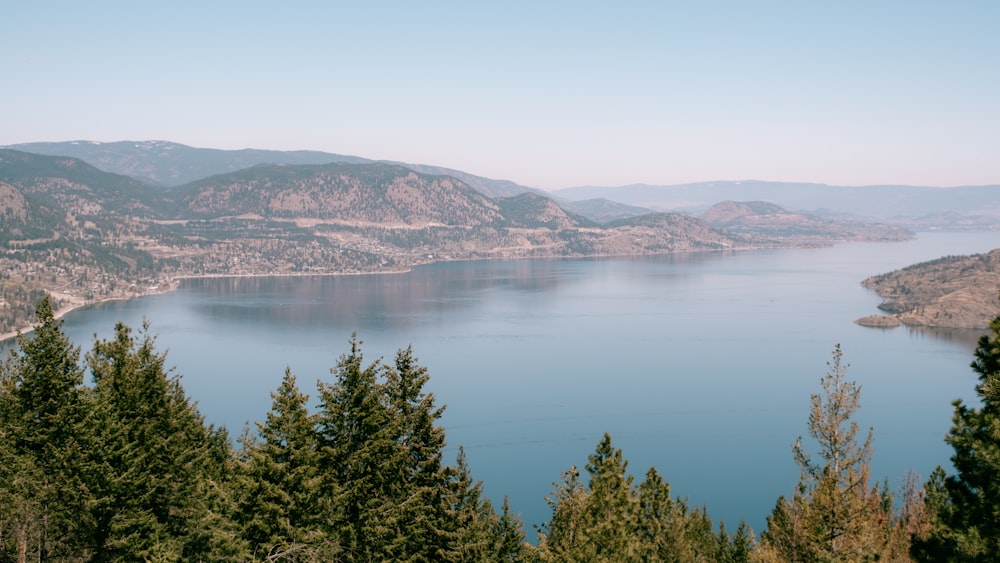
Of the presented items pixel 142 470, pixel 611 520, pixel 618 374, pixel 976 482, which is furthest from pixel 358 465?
pixel 618 374

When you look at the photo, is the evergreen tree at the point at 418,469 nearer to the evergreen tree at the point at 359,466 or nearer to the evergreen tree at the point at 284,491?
the evergreen tree at the point at 359,466

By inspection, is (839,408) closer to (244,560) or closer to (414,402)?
(414,402)

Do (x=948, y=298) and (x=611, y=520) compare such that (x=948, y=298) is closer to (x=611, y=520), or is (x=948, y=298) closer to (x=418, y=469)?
(x=611, y=520)

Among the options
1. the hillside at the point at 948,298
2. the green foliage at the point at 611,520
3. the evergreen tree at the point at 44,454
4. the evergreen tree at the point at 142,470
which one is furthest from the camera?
the hillside at the point at 948,298

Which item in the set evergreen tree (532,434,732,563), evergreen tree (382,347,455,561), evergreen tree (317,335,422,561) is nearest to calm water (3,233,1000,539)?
evergreen tree (532,434,732,563)

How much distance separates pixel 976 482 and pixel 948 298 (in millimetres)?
169219

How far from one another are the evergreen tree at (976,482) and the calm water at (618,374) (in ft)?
148

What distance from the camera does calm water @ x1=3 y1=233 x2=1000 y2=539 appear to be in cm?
7325

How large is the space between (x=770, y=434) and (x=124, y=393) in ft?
233

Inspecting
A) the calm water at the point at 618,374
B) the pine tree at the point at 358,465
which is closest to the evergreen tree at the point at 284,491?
the pine tree at the point at 358,465

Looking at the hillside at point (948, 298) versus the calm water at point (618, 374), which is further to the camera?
the hillside at point (948, 298)

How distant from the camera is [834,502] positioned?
789 inches

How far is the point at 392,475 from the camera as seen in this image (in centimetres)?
2120

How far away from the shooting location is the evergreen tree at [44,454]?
22.0 meters
